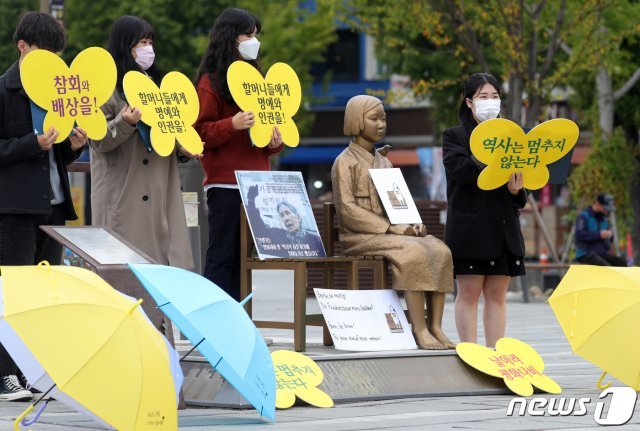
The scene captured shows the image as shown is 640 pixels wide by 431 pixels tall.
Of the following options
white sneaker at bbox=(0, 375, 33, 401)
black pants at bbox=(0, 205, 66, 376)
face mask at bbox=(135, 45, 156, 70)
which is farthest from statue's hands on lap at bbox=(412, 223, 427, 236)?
white sneaker at bbox=(0, 375, 33, 401)

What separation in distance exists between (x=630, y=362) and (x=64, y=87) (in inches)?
133

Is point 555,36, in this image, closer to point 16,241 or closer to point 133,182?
point 133,182

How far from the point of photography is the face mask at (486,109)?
9117 millimetres

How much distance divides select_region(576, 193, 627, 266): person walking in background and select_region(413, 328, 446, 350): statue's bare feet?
1041 centimetres

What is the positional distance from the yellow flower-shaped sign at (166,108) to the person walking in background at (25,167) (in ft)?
1.39

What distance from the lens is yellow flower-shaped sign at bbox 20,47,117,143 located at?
7629mm

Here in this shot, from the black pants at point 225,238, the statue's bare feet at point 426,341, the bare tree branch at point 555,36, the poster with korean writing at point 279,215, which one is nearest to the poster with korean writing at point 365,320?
the statue's bare feet at point 426,341

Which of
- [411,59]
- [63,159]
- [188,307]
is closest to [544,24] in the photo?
[411,59]

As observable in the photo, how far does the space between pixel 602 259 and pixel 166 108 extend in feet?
38.2

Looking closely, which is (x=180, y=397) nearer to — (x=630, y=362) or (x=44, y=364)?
(x=44, y=364)

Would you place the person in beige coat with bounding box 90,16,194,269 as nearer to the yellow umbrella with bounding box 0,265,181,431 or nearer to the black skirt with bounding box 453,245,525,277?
the black skirt with bounding box 453,245,525,277

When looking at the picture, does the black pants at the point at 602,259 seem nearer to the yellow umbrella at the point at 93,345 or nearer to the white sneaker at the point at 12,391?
the white sneaker at the point at 12,391

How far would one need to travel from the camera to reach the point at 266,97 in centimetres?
897

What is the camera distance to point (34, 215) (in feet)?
25.7
